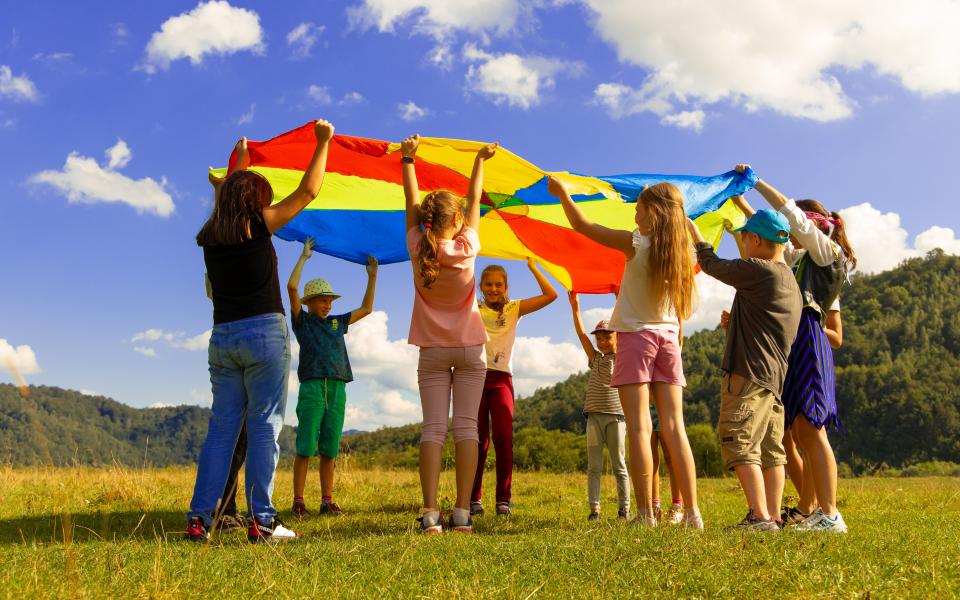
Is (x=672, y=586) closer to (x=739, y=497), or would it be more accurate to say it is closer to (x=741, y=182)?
(x=741, y=182)

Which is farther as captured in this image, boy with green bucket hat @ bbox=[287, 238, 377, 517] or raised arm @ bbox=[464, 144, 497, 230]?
boy with green bucket hat @ bbox=[287, 238, 377, 517]

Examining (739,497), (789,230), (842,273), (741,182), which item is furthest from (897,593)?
(739,497)

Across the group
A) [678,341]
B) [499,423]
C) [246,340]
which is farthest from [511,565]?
[499,423]

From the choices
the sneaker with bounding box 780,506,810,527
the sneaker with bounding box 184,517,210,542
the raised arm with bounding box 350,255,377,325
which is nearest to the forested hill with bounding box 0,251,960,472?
the raised arm with bounding box 350,255,377,325

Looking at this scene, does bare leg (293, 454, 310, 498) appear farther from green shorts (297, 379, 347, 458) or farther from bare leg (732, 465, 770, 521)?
bare leg (732, 465, 770, 521)

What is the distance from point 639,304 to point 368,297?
2.76 meters

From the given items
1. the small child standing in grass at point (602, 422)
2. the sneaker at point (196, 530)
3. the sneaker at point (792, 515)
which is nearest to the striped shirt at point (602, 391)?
the small child standing in grass at point (602, 422)

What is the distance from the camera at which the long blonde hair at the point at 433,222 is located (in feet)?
13.5

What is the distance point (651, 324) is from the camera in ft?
13.3

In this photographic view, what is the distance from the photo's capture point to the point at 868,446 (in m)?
51.8

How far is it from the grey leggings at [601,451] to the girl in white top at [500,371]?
0.64 metres

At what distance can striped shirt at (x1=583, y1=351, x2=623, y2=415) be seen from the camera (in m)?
5.77

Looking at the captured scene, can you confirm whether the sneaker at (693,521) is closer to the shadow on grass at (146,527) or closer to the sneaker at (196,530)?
the shadow on grass at (146,527)

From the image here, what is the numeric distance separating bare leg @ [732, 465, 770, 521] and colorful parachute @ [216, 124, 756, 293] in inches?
95.4
